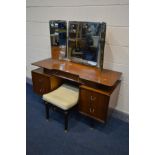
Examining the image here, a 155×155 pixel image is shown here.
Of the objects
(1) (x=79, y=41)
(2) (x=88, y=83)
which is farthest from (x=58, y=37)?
(2) (x=88, y=83)

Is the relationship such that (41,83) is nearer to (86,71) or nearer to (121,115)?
(86,71)

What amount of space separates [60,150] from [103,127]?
675 millimetres

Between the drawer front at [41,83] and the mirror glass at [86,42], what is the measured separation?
486mm

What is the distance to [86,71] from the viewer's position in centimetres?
206

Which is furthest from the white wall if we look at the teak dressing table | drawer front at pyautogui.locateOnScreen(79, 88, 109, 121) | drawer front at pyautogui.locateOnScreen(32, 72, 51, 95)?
drawer front at pyautogui.locateOnScreen(32, 72, 51, 95)

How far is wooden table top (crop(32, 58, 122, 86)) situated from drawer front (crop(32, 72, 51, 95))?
6.6 inches

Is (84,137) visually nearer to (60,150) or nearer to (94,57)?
(60,150)

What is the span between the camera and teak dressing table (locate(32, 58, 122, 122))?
5.99 ft

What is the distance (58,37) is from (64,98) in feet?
3.06
